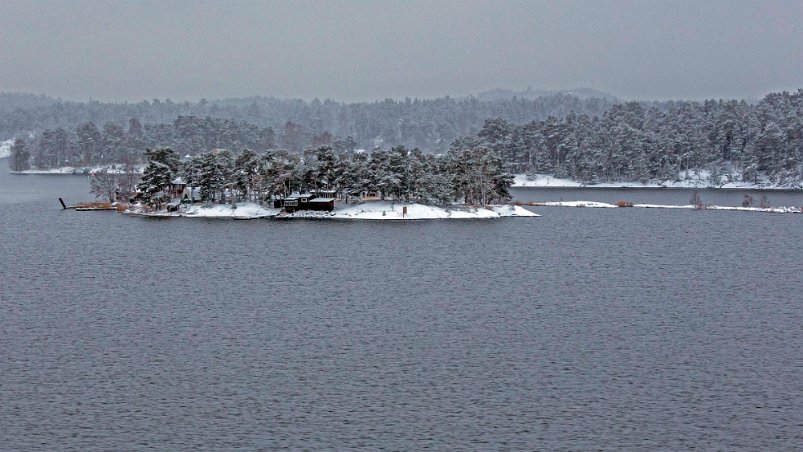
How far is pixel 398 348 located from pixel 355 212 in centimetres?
9298

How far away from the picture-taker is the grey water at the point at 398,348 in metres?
37.6

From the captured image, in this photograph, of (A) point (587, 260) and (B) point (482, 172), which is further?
(B) point (482, 172)

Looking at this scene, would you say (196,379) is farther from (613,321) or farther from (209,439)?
(613,321)

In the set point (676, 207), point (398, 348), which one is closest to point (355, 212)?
point (676, 207)

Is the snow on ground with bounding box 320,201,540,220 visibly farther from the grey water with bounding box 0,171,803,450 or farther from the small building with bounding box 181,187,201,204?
the grey water with bounding box 0,171,803,450

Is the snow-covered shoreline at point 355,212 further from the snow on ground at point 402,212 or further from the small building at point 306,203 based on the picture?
the small building at point 306,203

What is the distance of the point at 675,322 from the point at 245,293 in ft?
128

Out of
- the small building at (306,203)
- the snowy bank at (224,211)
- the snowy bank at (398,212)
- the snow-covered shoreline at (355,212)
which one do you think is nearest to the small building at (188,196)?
the snowy bank at (224,211)

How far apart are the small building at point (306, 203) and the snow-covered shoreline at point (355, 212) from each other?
159 cm

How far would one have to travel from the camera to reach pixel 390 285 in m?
75.7

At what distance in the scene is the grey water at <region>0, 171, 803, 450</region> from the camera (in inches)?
1480

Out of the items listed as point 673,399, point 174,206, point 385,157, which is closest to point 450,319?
point 673,399

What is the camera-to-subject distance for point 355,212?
143625 millimetres

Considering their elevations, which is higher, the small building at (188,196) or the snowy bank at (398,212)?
the small building at (188,196)
